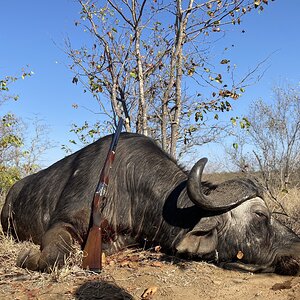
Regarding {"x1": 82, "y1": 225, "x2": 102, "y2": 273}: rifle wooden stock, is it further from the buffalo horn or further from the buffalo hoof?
the buffalo horn

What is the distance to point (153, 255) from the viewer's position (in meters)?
4.27

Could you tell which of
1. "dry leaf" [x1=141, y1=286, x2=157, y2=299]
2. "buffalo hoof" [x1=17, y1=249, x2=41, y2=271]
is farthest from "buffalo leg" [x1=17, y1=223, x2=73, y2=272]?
"dry leaf" [x1=141, y1=286, x2=157, y2=299]

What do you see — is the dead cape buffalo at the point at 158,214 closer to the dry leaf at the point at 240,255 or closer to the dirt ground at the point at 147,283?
the dry leaf at the point at 240,255

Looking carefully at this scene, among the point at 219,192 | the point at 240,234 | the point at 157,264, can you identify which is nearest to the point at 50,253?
the point at 157,264

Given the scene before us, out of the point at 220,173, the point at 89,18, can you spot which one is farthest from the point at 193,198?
the point at 220,173

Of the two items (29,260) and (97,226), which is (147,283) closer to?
(97,226)

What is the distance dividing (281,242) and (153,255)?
117 centimetres

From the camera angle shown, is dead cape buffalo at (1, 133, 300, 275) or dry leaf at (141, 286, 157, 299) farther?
dead cape buffalo at (1, 133, 300, 275)

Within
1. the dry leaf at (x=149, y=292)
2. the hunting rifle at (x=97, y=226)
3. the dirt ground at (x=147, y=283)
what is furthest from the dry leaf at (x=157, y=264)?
the dry leaf at (x=149, y=292)

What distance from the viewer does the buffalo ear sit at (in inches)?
149

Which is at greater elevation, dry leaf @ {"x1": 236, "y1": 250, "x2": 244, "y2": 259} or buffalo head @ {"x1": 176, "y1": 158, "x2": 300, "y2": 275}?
buffalo head @ {"x1": 176, "y1": 158, "x2": 300, "y2": 275}

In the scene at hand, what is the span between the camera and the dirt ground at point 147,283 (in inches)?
127

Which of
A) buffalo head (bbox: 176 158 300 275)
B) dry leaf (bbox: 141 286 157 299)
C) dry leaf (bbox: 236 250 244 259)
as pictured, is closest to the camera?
dry leaf (bbox: 141 286 157 299)

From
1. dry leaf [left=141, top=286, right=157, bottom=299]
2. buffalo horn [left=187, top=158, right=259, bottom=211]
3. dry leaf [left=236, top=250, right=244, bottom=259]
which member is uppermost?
buffalo horn [left=187, top=158, right=259, bottom=211]
